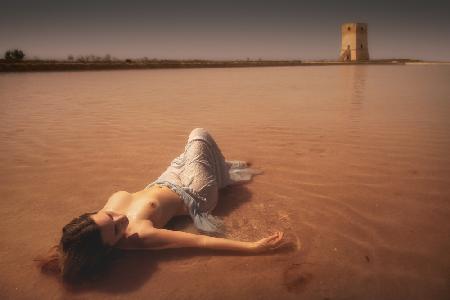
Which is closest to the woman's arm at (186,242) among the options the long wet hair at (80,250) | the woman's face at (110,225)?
the woman's face at (110,225)

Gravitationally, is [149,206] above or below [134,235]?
above

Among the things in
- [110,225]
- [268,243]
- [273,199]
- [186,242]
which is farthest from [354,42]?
[110,225]

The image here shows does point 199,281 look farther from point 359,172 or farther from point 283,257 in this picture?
point 359,172

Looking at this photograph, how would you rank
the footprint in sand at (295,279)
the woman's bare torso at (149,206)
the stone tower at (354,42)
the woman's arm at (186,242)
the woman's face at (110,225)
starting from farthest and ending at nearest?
the stone tower at (354,42) < the woman's bare torso at (149,206) < the woman's arm at (186,242) < the woman's face at (110,225) < the footprint in sand at (295,279)

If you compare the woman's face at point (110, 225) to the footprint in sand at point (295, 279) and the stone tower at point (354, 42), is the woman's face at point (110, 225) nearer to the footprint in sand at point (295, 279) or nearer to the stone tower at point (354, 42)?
the footprint in sand at point (295, 279)

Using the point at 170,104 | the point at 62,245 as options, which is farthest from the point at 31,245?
the point at 170,104

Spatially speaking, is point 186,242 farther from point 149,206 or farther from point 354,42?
point 354,42

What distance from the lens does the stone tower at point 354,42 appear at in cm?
4622

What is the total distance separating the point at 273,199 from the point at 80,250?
1.61 metres

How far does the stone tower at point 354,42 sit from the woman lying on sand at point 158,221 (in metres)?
49.1

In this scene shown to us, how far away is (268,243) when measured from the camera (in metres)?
2.15

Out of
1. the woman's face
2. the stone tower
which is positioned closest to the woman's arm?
the woman's face

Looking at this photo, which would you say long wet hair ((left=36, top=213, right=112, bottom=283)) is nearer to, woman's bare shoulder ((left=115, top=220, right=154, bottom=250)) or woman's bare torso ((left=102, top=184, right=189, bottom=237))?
woman's bare shoulder ((left=115, top=220, right=154, bottom=250))

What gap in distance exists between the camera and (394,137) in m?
4.49
